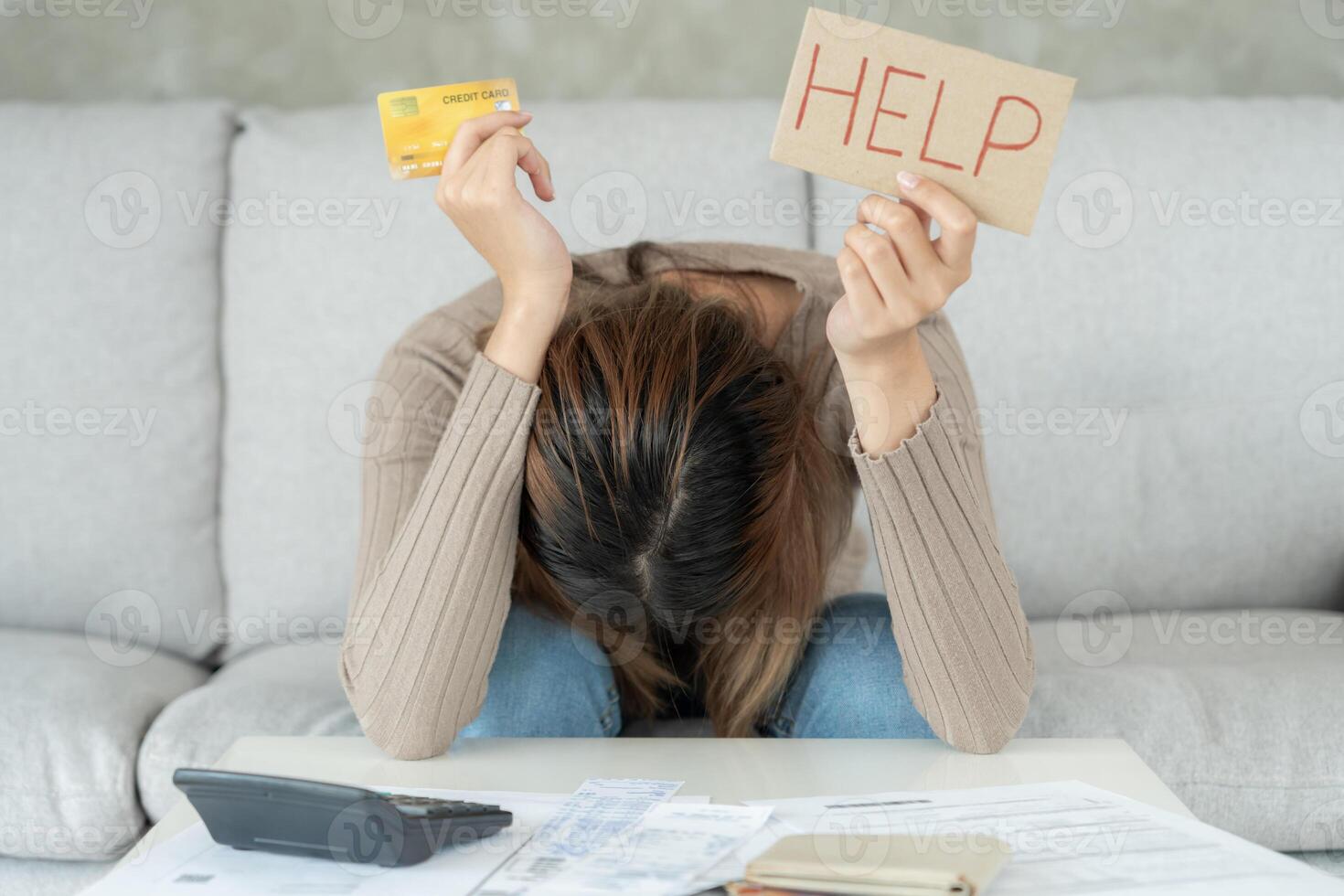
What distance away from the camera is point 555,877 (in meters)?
0.58

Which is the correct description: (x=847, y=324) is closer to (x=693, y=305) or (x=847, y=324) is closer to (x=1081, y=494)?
(x=693, y=305)

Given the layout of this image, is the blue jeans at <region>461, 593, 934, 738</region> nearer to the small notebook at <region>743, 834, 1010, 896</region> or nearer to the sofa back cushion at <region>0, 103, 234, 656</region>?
the small notebook at <region>743, 834, 1010, 896</region>

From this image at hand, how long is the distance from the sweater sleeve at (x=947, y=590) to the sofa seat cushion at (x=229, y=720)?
59 cm

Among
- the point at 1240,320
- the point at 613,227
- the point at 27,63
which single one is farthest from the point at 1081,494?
the point at 27,63

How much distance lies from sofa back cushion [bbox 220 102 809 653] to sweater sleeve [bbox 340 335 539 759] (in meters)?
0.55

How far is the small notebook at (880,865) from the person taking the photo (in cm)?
53

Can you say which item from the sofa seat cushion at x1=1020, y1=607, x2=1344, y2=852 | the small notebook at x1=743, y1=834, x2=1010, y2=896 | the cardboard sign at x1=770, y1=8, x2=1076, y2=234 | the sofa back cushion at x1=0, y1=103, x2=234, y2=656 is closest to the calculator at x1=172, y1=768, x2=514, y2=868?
the small notebook at x1=743, y1=834, x2=1010, y2=896

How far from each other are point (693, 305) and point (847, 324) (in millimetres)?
192

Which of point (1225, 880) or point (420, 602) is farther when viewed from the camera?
point (420, 602)

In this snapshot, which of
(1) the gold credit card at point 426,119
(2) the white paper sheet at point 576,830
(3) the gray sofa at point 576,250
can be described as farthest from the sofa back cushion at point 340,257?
(2) the white paper sheet at point 576,830

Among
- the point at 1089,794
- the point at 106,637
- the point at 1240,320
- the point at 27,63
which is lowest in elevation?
the point at 106,637

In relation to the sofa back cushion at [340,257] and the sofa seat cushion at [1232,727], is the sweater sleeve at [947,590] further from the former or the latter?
the sofa back cushion at [340,257]

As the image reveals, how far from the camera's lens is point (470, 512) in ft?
2.88

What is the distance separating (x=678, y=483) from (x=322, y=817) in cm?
34
